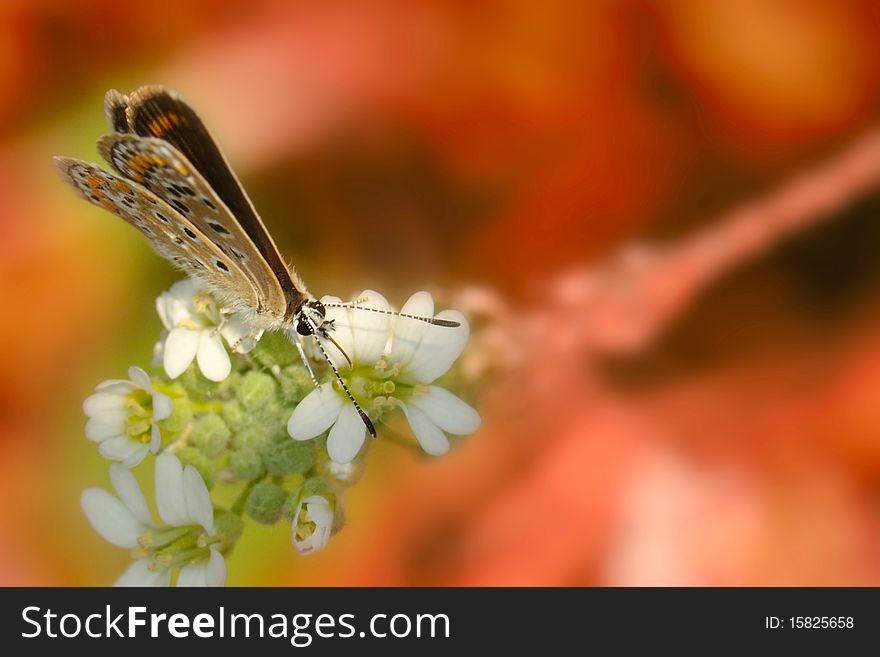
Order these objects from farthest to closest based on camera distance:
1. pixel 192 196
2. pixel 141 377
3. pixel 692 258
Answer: pixel 692 258 → pixel 141 377 → pixel 192 196

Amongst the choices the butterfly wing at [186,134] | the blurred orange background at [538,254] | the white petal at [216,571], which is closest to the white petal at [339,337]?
the butterfly wing at [186,134]

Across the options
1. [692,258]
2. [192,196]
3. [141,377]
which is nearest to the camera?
[192,196]

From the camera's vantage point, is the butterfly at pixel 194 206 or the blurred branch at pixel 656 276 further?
the blurred branch at pixel 656 276

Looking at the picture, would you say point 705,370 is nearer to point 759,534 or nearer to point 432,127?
point 759,534

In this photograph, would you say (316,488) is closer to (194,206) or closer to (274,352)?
(274,352)

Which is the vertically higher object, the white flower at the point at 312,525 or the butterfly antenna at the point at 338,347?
the butterfly antenna at the point at 338,347

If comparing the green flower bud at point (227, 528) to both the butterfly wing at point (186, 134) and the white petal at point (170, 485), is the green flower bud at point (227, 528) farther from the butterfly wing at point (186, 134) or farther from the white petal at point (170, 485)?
the butterfly wing at point (186, 134)

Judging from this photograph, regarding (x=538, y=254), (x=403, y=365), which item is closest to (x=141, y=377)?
(x=403, y=365)
